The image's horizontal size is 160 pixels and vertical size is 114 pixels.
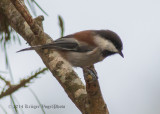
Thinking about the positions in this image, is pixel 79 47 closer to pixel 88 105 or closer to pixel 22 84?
pixel 88 105

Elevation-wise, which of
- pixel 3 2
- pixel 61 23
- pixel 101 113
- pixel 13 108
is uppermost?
pixel 3 2

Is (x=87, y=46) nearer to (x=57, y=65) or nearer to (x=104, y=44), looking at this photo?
(x=104, y=44)

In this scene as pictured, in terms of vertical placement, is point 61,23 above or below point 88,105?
above

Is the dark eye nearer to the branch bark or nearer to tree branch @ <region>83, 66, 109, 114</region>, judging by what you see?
the branch bark

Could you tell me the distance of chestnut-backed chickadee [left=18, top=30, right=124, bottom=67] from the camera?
6.20 ft

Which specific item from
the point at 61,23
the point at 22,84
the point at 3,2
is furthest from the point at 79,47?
the point at 22,84

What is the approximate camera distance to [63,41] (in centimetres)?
191

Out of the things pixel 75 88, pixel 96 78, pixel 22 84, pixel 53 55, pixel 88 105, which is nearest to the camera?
pixel 22 84

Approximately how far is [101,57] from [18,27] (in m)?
0.53

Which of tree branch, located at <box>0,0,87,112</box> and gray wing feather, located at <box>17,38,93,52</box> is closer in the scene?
tree branch, located at <box>0,0,87,112</box>

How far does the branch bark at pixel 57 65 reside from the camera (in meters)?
1.42

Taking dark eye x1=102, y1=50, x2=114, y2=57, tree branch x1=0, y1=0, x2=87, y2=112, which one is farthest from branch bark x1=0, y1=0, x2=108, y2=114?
dark eye x1=102, y1=50, x2=114, y2=57

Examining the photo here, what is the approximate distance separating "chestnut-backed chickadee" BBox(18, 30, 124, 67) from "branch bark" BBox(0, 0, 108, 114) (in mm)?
57

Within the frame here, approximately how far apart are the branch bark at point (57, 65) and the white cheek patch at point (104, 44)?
246mm
